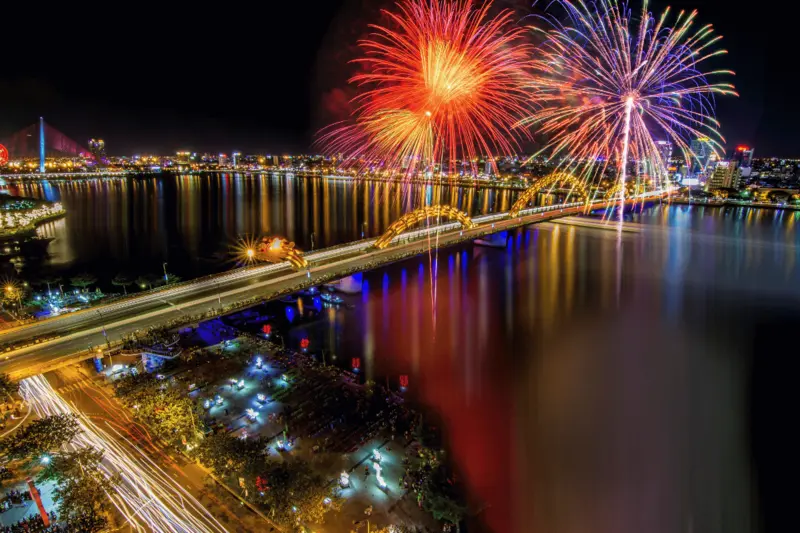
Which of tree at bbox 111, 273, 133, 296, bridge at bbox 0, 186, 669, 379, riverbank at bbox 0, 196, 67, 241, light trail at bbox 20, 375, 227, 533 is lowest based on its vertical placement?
light trail at bbox 20, 375, 227, 533

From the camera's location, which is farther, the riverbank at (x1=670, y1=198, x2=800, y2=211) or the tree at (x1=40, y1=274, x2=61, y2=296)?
the riverbank at (x1=670, y1=198, x2=800, y2=211)

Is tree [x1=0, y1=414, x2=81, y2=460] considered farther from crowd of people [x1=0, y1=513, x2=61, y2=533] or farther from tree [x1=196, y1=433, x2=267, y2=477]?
tree [x1=196, y1=433, x2=267, y2=477]

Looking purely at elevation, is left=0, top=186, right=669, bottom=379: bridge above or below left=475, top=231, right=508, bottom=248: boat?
below

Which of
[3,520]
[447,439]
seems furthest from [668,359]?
[3,520]

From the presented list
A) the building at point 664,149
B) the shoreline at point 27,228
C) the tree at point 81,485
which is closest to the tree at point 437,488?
the tree at point 81,485

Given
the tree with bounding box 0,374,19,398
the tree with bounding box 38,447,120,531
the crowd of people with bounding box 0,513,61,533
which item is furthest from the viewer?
the tree with bounding box 0,374,19,398

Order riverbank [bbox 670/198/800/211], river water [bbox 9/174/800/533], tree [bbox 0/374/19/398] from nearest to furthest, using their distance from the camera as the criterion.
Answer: tree [bbox 0/374/19/398] → river water [bbox 9/174/800/533] → riverbank [bbox 670/198/800/211]

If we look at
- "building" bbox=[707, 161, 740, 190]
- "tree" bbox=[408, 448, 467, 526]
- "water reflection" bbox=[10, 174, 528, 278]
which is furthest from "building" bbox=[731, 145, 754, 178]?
"tree" bbox=[408, 448, 467, 526]
